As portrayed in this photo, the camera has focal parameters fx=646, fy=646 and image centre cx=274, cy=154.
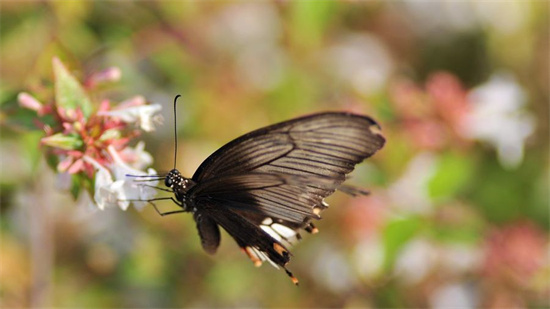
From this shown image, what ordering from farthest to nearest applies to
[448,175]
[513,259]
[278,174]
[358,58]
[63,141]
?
[358,58] < [513,259] < [448,175] < [63,141] < [278,174]

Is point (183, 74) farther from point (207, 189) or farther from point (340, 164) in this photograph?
point (340, 164)

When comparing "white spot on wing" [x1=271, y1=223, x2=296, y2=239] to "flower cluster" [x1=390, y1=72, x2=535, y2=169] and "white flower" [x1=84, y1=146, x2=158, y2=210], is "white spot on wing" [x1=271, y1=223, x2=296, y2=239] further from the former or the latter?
"flower cluster" [x1=390, y1=72, x2=535, y2=169]

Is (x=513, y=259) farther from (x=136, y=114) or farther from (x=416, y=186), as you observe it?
(x=136, y=114)

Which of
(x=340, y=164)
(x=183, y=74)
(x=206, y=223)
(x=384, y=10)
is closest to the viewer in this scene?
(x=340, y=164)

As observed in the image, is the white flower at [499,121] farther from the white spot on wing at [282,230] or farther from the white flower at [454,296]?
the white spot on wing at [282,230]

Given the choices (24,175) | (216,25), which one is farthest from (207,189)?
(216,25)

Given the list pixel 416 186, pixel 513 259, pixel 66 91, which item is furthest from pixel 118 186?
pixel 513 259

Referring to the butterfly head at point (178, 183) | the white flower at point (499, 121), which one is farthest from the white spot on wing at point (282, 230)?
the white flower at point (499, 121)

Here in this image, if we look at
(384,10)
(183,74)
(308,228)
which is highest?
(384,10)
